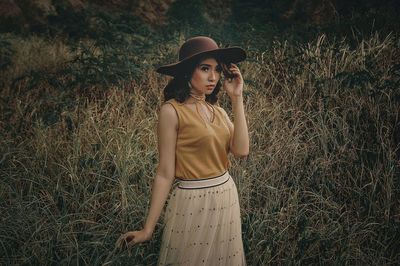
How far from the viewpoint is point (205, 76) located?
6.08 ft

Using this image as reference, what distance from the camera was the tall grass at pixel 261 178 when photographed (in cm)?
247

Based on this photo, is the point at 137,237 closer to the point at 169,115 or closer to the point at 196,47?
the point at 169,115

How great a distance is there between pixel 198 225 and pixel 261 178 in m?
1.36

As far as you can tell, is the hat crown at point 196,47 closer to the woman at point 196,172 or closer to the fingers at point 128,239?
the woman at point 196,172

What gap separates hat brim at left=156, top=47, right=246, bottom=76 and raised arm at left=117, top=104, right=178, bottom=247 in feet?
→ 0.72

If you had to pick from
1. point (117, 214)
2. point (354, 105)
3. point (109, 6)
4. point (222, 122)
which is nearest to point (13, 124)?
point (117, 214)

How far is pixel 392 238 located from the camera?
263cm

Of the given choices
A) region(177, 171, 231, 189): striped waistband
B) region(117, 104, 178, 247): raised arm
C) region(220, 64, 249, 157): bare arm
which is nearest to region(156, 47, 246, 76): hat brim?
region(220, 64, 249, 157): bare arm

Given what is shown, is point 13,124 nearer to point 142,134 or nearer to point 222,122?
point 142,134

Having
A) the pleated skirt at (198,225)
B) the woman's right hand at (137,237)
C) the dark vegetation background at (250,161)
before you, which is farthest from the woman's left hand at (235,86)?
the dark vegetation background at (250,161)

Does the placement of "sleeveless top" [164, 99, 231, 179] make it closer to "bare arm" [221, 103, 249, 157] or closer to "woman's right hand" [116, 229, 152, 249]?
"bare arm" [221, 103, 249, 157]

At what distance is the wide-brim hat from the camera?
1.82 meters

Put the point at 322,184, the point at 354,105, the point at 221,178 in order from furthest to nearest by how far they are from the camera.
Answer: the point at 354,105, the point at 322,184, the point at 221,178

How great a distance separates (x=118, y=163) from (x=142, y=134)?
1.46 ft
